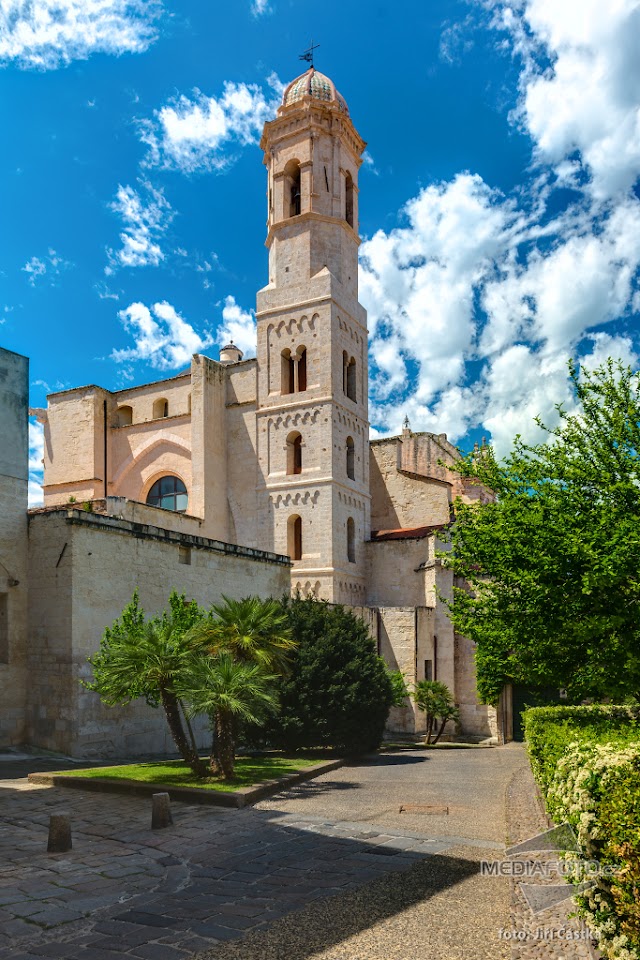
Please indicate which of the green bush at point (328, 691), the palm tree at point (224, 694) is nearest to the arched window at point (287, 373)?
the green bush at point (328, 691)

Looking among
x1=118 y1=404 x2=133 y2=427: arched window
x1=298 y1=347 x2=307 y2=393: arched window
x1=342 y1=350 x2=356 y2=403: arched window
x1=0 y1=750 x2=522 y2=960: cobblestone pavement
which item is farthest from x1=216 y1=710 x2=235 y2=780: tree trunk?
x1=118 y1=404 x2=133 y2=427: arched window

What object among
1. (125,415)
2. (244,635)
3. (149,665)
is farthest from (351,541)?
(149,665)

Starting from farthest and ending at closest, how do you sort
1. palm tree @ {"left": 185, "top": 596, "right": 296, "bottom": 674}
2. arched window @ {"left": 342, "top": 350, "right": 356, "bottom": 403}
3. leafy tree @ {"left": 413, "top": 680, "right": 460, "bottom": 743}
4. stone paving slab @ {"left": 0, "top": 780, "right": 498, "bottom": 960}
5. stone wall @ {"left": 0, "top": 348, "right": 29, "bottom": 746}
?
1. arched window @ {"left": 342, "top": 350, "right": 356, "bottom": 403}
2. leafy tree @ {"left": 413, "top": 680, "right": 460, "bottom": 743}
3. stone wall @ {"left": 0, "top": 348, "right": 29, "bottom": 746}
4. palm tree @ {"left": 185, "top": 596, "right": 296, "bottom": 674}
5. stone paving slab @ {"left": 0, "top": 780, "right": 498, "bottom": 960}

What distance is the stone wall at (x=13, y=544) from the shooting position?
1522 cm

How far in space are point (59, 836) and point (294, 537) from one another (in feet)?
79.7

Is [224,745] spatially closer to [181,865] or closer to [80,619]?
[80,619]

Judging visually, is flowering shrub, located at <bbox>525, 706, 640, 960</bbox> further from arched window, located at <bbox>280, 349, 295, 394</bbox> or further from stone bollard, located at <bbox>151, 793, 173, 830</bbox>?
arched window, located at <bbox>280, 349, 295, 394</bbox>

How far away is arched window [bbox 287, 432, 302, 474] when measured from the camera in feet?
107

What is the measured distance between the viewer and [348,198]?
3628 cm

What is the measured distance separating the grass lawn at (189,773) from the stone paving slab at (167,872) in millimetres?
1141

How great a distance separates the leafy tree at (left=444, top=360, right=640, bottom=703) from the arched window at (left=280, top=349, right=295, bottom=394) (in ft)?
64.7

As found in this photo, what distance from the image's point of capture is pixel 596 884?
457 centimetres

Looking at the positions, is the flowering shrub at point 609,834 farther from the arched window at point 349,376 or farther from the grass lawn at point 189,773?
the arched window at point 349,376

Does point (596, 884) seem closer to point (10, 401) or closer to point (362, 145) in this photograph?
point (10, 401)
